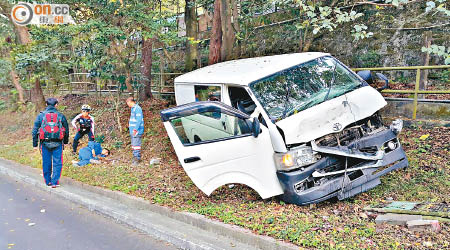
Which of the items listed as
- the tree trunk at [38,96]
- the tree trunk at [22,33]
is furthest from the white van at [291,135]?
the tree trunk at [38,96]

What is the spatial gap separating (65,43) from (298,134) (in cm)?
765

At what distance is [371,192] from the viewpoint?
477 cm

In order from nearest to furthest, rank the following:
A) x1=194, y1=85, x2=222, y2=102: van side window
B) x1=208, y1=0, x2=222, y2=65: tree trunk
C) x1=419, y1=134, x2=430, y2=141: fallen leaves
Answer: x1=194, y1=85, x2=222, y2=102: van side window < x1=419, y1=134, x2=430, y2=141: fallen leaves < x1=208, y1=0, x2=222, y2=65: tree trunk

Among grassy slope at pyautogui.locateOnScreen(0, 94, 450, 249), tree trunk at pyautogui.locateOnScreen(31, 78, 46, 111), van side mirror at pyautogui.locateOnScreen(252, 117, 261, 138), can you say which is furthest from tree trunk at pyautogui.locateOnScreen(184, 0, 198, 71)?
van side mirror at pyautogui.locateOnScreen(252, 117, 261, 138)

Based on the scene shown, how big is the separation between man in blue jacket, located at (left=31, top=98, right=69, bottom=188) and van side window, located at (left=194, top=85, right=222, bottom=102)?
9.65 feet

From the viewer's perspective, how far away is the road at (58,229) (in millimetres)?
4402

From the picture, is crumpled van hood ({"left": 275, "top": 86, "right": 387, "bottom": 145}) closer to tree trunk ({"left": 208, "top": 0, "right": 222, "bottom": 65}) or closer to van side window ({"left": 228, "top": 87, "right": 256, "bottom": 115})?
van side window ({"left": 228, "top": 87, "right": 256, "bottom": 115})

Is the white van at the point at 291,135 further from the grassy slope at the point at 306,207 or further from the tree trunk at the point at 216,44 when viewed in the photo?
the tree trunk at the point at 216,44

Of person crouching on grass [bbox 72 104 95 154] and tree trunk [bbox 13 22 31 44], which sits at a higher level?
tree trunk [bbox 13 22 31 44]

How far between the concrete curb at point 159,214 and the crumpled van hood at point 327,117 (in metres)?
1.32

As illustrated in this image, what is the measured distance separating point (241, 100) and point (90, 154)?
476cm

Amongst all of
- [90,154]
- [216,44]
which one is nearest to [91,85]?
[90,154]

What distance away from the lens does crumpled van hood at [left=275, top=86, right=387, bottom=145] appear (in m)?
4.25

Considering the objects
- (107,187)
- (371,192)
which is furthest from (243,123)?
(107,187)
